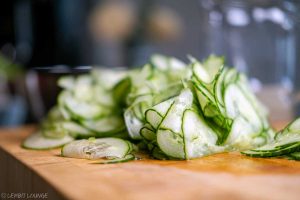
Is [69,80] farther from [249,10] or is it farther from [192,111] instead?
[249,10]

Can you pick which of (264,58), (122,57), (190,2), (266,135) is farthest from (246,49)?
(122,57)

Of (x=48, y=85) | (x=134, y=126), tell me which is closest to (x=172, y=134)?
(x=134, y=126)

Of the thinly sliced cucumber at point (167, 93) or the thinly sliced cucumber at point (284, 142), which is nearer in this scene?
the thinly sliced cucumber at point (284, 142)

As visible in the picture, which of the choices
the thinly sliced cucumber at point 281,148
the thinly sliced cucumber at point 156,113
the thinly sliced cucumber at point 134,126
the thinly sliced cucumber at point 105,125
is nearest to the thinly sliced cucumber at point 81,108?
the thinly sliced cucumber at point 105,125

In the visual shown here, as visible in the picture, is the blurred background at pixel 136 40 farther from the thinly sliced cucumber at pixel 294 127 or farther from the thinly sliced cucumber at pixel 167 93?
the thinly sliced cucumber at pixel 294 127

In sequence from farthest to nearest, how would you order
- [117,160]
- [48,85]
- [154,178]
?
[48,85] → [117,160] → [154,178]

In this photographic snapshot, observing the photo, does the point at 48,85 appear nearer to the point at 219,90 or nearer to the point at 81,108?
the point at 81,108

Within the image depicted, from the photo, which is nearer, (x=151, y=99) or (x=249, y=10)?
(x=151, y=99)
